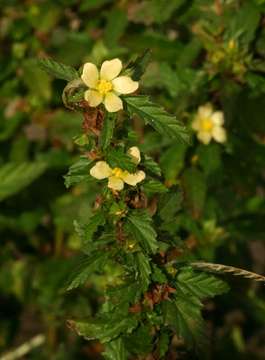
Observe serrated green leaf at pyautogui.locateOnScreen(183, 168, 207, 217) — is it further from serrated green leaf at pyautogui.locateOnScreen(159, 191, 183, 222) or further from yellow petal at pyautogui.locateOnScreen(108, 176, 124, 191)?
yellow petal at pyautogui.locateOnScreen(108, 176, 124, 191)

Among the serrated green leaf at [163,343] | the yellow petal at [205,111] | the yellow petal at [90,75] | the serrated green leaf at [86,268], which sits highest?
the yellow petal at [205,111]

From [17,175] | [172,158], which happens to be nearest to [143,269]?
[172,158]

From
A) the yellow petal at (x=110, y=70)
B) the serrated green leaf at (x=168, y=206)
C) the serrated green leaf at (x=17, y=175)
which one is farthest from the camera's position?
the serrated green leaf at (x=17, y=175)

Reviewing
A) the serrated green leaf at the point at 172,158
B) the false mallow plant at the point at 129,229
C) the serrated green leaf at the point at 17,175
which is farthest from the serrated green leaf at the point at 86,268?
the serrated green leaf at the point at 17,175

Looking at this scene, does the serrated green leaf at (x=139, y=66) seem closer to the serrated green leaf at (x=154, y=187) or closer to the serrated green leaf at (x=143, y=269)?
the serrated green leaf at (x=154, y=187)

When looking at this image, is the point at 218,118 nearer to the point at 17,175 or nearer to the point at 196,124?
the point at 196,124

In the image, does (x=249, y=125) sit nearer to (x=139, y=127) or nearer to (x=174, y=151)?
(x=174, y=151)
